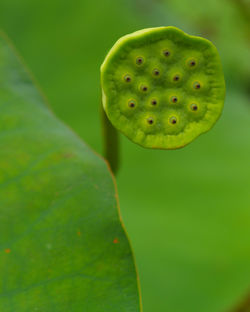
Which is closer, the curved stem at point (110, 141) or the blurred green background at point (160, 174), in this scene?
the curved stem at point (110, 141)

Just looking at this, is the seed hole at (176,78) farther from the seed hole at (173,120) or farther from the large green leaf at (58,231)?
the large green leaf at (58,231)

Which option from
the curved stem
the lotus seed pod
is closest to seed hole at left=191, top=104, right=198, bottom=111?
the lotus seed pod

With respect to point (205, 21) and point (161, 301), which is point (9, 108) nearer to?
point (161, 301)

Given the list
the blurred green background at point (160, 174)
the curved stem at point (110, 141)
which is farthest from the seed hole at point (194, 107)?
the blurred green background at point (160, 174)

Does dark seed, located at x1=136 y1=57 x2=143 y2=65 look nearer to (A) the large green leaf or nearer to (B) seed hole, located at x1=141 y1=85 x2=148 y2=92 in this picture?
(B) seed hole, located at x1=141 y1=85 x2=148 y2=92

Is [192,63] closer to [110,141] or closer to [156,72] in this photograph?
[156,72]

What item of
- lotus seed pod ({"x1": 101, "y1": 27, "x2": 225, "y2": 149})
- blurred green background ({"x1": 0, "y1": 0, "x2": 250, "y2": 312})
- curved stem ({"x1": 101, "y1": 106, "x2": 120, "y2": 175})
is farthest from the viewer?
blurred green background ({"x1": 0, "y1": 0, "x2": 250, "y2": 312})

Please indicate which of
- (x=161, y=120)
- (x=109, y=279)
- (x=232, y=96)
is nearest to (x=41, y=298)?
(x=109, y=279)
